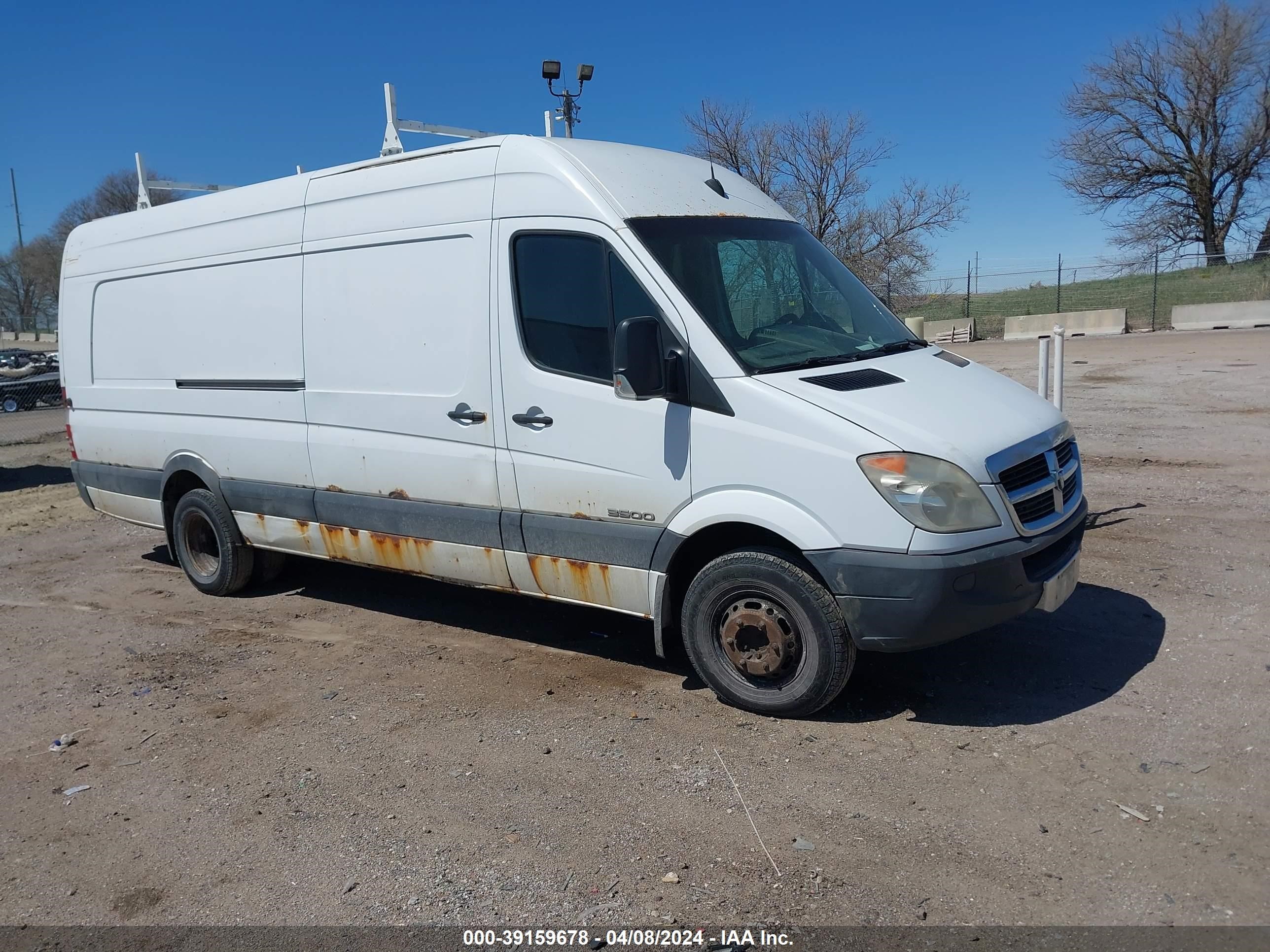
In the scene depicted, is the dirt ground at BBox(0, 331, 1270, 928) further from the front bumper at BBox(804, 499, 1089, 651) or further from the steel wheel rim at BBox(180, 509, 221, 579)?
the front bumper at BBox(804, 499, 1089, 651)

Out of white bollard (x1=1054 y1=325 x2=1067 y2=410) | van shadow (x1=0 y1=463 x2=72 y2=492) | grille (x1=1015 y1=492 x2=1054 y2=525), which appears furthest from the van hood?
van shadow (x1=0 y1=463 x2=72 y2=492)

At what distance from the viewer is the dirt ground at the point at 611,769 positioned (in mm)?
3449

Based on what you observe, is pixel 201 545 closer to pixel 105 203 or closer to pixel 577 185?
pixel 577 185

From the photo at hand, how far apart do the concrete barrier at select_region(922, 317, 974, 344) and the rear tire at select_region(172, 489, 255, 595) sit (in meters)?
25.3

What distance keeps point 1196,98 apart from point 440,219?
42.2 metres

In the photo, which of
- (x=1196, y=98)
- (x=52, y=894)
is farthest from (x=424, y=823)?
(x=1196, y=98)

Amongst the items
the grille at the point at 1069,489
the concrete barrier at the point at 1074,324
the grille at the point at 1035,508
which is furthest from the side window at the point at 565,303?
the concrete barrier at the point at 1074,324

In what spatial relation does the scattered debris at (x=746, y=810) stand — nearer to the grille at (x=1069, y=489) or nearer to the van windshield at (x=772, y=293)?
the van windshield at (x=772, y=293)

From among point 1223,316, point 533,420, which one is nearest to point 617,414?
point 533,420

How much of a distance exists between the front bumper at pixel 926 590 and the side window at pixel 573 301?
57.0 inches

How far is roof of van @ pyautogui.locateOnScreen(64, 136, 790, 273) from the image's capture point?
5055mm

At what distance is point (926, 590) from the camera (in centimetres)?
419

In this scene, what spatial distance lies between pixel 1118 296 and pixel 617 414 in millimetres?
31486

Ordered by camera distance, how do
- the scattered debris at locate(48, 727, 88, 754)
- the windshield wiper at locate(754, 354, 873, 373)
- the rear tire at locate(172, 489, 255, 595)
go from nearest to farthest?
the windshield wiper at locate(754, 354, 873, 373), the scattered debris at locate(48, 727, 88, 754), the rear tire at locate(172, 489, 255, 595)
